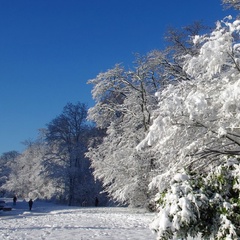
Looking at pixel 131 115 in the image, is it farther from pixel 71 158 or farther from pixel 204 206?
pixel 71 158

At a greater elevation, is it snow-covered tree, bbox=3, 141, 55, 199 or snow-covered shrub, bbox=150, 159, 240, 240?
snow-covered tree, bbox=3, 141, 55, 199

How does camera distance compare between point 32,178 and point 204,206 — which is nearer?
point 204,206

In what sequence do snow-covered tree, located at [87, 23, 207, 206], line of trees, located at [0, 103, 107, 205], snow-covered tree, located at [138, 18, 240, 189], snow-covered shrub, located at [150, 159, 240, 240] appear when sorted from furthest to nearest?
line of trees, located at [0, 103, 107, 205], snow-covered tree, located at [87, 23, 207, 206], snow-covered tree, located at [138, 18, 240, 189], snow-covered shrub, located at [150, 159, 240, 240]

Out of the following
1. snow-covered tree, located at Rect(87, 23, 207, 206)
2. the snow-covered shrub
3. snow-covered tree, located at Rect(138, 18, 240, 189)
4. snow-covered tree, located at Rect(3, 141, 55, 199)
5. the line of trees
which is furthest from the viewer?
snow-covered tree, located at Rect(3, 141, 55, 199)

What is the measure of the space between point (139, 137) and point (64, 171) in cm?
1902

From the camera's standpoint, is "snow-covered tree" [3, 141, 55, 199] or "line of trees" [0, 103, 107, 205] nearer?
"line of trees" [0, 103, 107, 205]

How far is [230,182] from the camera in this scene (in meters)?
6.75

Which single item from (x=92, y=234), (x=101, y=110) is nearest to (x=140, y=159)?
(x=101, y=110)

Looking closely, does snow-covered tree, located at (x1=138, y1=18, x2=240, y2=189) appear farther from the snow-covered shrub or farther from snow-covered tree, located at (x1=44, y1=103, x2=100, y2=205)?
snow-covered tree, located at (x1=44, y1=103, x2=100, y2=205)

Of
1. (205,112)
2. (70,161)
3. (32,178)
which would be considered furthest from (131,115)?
(32,178)

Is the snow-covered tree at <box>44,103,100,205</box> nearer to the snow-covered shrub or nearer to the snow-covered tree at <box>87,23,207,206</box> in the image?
the snow-covered tree at <box>87,23,207,206</box>

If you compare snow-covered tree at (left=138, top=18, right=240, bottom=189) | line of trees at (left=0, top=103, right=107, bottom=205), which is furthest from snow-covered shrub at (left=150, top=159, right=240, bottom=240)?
line of trees at (left=0, top=103, right=107, bottom=205)

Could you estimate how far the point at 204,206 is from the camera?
6500mm

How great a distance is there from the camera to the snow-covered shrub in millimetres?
6273
